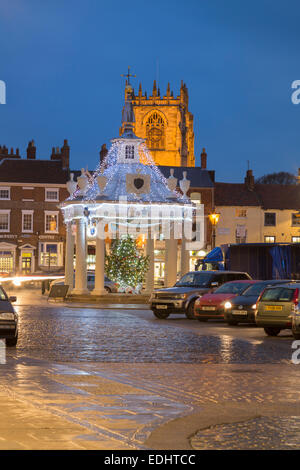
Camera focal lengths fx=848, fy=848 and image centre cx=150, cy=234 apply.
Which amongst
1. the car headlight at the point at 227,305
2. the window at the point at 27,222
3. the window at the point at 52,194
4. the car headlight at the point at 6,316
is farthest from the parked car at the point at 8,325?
the window at the point at 52,194

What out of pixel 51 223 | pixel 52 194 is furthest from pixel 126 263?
pixel 52 194

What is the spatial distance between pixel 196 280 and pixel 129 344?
43.4 ft

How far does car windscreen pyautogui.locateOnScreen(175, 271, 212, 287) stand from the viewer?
32.5m

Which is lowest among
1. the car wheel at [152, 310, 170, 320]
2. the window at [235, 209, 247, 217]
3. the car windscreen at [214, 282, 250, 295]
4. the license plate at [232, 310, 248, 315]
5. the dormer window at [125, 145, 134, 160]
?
the car wheel at [152, 310, 170, 320]

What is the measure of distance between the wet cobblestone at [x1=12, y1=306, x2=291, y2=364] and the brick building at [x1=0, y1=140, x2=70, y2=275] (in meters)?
48.9

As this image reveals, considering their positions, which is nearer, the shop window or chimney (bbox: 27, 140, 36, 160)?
the shop window

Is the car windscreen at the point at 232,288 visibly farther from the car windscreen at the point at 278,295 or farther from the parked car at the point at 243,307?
the car windscreen at the point at 278,295

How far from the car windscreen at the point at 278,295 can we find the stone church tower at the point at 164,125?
302 feet

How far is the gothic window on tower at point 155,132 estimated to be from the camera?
119238 mm

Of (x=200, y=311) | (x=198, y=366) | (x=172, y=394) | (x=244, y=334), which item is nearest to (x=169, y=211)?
(x=200, y=311)

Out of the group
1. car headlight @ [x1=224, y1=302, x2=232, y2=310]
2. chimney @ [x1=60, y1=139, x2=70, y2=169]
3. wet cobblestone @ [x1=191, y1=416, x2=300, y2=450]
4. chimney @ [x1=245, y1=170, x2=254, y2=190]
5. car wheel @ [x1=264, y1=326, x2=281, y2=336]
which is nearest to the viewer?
wet cobblestone @ [x1=191, y1=416, x2=300, y2=450]

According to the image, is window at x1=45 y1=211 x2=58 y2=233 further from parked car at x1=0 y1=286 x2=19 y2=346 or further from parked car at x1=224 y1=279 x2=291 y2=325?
parked car at x1=0 y1=286 x2=19 y2=346

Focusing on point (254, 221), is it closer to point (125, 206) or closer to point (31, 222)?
point (31, 222)

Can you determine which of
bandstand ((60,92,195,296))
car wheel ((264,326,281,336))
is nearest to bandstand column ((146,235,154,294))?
bandstand ((60,92,195,296))
